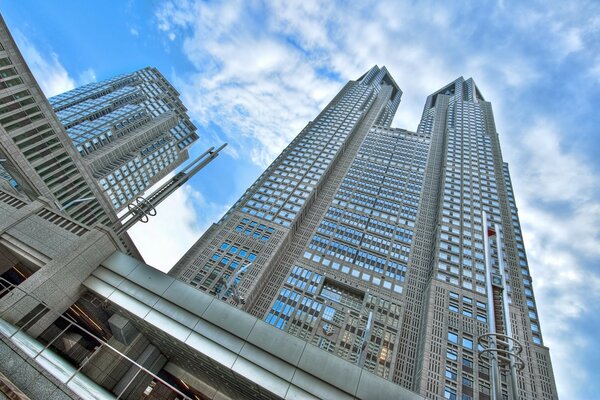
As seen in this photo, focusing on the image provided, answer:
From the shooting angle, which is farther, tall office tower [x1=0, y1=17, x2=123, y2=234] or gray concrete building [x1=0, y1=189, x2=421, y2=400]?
tall office tower [x1=0, y1=17, x2=123, y2=234]

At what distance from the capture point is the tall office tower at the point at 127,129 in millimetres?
91438

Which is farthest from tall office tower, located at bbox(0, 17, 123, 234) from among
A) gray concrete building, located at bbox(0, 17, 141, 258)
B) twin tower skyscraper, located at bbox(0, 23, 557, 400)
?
twin tower skyscraper, located at bbox(0, 23, 557, 400)

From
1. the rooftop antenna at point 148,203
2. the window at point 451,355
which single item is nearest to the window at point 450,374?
the window at point 451,355

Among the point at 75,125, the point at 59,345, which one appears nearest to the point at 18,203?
the point at 59,345

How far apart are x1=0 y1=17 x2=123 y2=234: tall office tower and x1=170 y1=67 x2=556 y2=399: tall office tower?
23.7 meters

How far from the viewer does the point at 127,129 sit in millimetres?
103688

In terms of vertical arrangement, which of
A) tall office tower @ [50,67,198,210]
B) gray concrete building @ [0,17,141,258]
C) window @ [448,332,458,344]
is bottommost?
gray concrete building @ [0,17,141,258]

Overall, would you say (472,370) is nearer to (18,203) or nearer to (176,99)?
(18,203)

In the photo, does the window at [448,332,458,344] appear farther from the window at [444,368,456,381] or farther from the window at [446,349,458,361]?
the window at [444,368,456,381]

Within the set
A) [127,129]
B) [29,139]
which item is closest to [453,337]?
[29,139]

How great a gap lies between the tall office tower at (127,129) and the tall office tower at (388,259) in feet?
162

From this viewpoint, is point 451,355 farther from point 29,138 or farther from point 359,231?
point 29,138

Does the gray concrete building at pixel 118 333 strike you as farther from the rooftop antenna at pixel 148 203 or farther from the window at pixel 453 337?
the window at pixel 453 337

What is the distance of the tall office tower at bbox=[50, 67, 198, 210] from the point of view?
91.4 m
